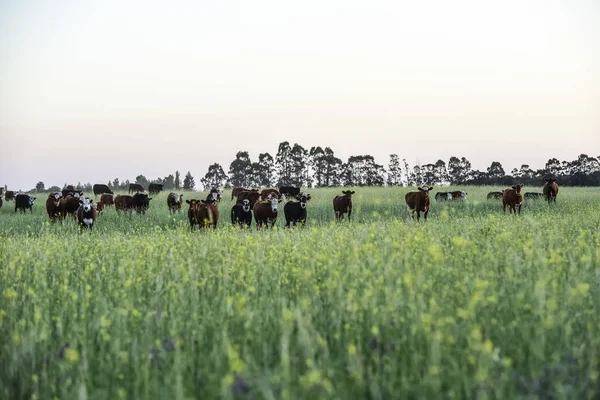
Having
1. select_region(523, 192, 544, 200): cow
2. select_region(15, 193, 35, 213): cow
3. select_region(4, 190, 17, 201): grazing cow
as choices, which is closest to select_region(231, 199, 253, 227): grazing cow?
select_region(15, 193, 35, 213): cow

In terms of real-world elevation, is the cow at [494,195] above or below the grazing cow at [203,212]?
below

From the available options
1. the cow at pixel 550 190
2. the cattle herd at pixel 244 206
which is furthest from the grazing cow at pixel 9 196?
the cow at pixel 550 190

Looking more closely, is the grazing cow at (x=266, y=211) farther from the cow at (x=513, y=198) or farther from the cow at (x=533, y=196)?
the cow at (x=533, y=196)

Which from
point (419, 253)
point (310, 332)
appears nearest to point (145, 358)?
point (310, 332)

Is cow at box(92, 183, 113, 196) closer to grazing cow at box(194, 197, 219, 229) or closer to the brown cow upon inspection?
the brown cow

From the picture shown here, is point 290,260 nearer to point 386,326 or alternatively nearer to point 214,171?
point 386,326

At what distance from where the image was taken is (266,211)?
18.1 meters

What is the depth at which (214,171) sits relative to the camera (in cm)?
10862

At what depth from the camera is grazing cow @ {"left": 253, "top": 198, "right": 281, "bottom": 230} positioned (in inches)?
707

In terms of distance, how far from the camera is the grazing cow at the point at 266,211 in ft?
58.9

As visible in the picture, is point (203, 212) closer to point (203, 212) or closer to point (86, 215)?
point (203, 212)

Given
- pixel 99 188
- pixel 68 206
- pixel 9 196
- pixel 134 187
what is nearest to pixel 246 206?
pixel 68 206

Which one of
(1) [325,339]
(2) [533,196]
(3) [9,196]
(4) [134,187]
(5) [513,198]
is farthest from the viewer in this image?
(4) [134,187]

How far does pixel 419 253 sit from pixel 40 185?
329ft
